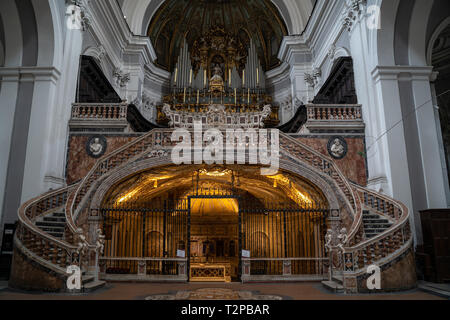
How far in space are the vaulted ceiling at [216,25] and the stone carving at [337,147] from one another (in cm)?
1128

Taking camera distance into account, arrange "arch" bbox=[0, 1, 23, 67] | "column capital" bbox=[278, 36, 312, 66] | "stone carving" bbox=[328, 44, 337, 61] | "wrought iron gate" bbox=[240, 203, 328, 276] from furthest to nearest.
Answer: "column capital" bbox=[278, 36, 312, 66] → "stone carving" bbox=[328, 44, 337, 61] → "arch" bbox=[0, 1, 23, 67] → "wrought iron gate" bbox=[240, 203, 328, 276]

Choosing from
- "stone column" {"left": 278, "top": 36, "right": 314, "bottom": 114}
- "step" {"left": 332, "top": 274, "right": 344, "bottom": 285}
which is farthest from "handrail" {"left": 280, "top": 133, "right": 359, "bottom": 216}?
"stone column" {"left": 278, "top": 36, "right": 314, "bottom": 114}

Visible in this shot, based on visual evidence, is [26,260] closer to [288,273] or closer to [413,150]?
[288,273]

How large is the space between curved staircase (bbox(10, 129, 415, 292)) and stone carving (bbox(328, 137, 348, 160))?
646 mm

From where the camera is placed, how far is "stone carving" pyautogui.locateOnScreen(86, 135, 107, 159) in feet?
38.9

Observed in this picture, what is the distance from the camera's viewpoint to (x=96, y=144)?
11.9 meters

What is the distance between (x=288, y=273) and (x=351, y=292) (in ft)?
9.56

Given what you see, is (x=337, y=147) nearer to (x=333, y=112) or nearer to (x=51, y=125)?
(x=333, y=112)

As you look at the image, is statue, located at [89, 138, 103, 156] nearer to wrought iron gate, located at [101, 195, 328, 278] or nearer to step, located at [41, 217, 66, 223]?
wrought iron gate, located at [101, 195, 328, 278]

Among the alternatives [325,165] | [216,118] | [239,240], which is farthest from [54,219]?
[325,165]

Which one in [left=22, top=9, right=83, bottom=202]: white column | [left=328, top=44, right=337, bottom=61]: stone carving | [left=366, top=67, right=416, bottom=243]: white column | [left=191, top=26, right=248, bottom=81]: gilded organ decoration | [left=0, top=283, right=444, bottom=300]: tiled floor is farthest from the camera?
[left=191, top=26, right=248, bottom=81]: gilded organ decoration

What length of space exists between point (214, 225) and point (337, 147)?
8.85 m

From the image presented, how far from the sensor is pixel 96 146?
1190 centimetres

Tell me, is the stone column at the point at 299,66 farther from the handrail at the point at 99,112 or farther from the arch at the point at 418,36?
the handrail at the point at 99,112
